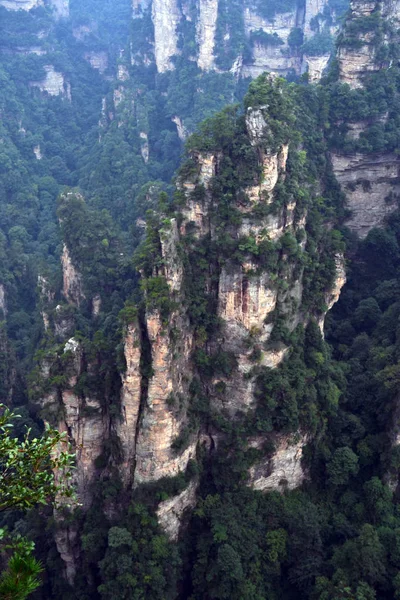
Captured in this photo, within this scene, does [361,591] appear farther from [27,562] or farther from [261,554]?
[27,562]

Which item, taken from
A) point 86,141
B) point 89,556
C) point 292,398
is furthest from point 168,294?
point 86,141

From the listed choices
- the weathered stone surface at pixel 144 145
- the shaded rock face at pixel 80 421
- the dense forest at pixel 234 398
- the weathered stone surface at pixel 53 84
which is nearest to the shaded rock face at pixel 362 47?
the dense forest at pixel 234 398

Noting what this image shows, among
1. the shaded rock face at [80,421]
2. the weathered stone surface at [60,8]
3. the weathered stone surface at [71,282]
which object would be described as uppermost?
the weathered stone surface at [60,8]

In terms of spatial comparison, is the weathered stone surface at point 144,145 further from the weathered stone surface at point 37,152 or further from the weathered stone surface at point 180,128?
the weathered stone surface at point 37,152

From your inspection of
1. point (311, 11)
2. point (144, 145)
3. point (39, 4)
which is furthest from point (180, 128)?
point (39, 4)

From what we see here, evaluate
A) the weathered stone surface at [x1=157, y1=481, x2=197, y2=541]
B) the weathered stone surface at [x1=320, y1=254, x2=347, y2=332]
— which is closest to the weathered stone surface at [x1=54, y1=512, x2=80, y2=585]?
the weathered stone surface at [x1=157, y1=481, x2=197, y2=541]

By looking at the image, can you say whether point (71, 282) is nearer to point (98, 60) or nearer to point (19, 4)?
point (19, 4)
